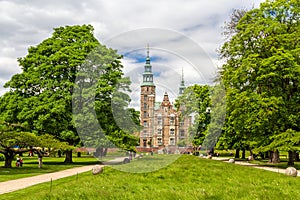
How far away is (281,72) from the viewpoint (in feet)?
91.8

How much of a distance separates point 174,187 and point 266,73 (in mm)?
17853

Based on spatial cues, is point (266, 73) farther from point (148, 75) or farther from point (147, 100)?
point (148, 75)

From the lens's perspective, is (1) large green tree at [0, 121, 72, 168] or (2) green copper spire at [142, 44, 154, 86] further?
(1) large green tree at [0, 121, 72, 168]

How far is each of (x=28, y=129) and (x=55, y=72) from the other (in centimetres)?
536

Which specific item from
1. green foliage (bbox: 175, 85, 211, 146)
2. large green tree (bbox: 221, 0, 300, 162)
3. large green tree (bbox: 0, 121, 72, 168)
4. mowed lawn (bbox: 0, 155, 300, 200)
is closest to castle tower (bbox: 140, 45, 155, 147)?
green foliage (bbox: 175, 85, 211, 146)

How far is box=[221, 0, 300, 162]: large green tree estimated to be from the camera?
2789 cm

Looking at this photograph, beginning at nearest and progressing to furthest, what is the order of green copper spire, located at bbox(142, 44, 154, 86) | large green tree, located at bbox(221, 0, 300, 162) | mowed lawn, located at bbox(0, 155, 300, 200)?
mowed lawn, located at bbox(0, 155, 300, 200) < green copper spire, located at bbox(142, 44, 154, 86) < large green tree, located at bbox(221, 0, 300, 162)

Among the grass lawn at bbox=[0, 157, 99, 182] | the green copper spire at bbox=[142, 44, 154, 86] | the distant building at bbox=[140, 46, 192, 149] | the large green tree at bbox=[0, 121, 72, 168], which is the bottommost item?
the grass lawn at bbox=[0, 157, 99, 182]

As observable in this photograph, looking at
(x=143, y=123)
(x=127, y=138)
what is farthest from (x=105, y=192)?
(x=127, y=138)

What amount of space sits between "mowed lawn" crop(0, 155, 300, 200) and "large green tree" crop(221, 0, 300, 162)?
1189 cm

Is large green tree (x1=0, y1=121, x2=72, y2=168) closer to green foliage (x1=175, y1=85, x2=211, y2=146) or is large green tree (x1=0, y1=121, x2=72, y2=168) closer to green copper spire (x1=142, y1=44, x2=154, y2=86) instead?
green foliage (x1=175, y1=85, x2=211, y2=146)

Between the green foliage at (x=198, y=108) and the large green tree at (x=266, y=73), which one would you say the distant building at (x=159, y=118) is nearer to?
the green foliage at (x=198, y=108)

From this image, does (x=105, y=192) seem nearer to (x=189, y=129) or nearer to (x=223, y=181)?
(x=223, y=181)

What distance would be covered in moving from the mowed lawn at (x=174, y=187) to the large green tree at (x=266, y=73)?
11890mm
